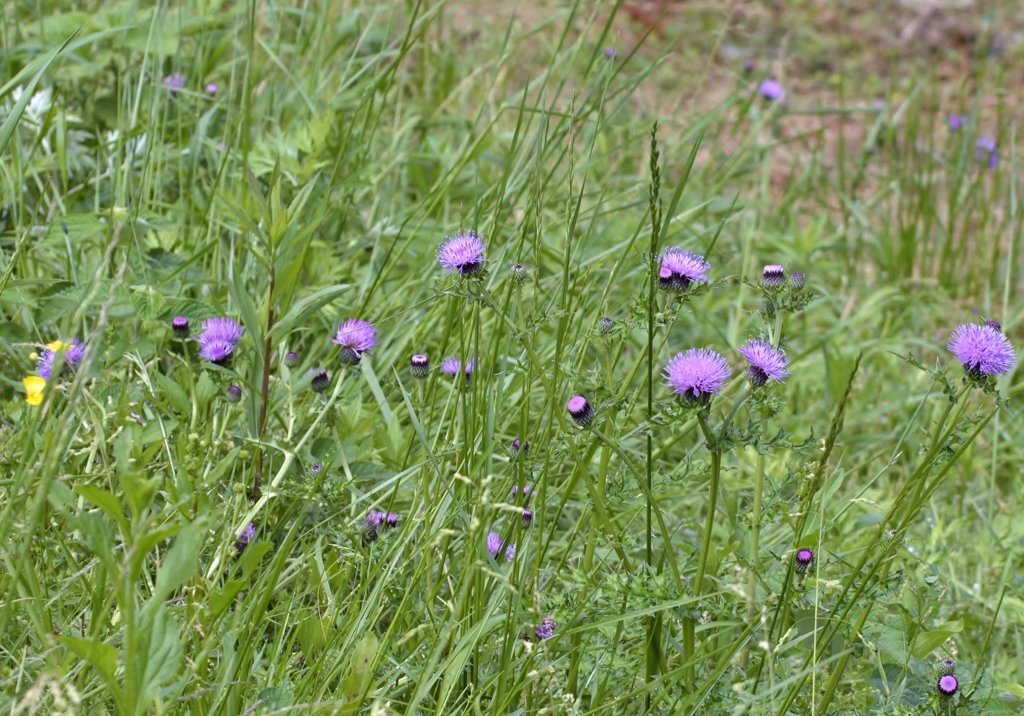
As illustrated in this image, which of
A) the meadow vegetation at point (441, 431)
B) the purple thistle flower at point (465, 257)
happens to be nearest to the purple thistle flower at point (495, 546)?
the meadow vegetation at point (441, 431)

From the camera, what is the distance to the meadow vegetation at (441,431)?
1.15 m

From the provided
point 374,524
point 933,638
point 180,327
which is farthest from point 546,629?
point 180,327

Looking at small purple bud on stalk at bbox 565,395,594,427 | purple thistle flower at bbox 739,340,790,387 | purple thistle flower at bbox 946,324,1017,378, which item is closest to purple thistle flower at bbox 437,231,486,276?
small purple bud on stalk at bbox 565,395,594,427

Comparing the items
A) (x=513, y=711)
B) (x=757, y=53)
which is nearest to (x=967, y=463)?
(x=513, y=711)

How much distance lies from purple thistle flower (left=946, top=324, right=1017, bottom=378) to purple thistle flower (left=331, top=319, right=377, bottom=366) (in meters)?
0.78

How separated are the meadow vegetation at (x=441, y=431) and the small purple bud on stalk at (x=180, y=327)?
5 centimetres

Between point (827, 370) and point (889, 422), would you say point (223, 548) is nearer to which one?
point (827, 370)

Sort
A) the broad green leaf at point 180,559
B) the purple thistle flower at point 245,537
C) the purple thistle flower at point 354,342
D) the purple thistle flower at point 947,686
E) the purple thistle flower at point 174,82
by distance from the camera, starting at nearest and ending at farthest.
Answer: the broad green leaf at point 180,559
the purple thistle flower at point 947,686
the purple thistle flower at point 245,537
the purple thistle flower at point 354,342
the purple thistle flower at point 174,82

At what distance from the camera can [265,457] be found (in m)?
1.58

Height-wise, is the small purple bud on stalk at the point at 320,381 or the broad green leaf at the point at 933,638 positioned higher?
the small purple bud on stalk at the point at 320,381

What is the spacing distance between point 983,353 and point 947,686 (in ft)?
1.24

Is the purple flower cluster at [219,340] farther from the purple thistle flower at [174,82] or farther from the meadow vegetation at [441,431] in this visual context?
the purple thistle flower at [174,82]

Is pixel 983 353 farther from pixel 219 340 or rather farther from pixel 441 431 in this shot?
pixel 219 340

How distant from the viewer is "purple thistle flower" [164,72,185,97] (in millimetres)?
2318
